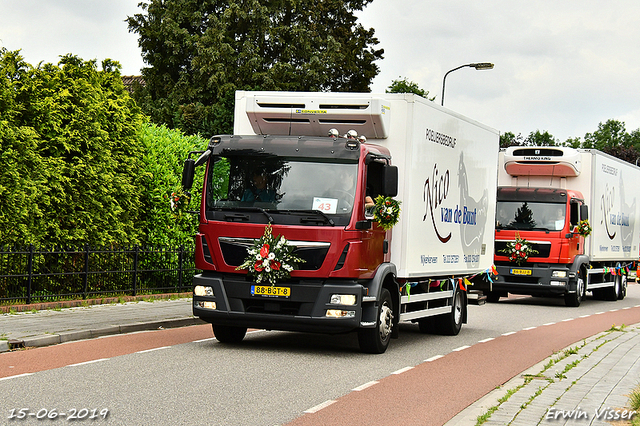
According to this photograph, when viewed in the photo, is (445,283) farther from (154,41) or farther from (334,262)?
(154,41)

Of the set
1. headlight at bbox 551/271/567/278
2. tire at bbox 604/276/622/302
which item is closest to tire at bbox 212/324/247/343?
headlight at bbox 551/271/567/278

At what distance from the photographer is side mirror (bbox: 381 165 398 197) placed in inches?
433

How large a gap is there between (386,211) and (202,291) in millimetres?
2584

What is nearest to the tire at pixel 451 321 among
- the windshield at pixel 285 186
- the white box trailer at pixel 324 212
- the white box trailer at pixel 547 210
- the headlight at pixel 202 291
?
the white box trailer at pixel 324 212

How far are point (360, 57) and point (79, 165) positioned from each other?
1183 inches

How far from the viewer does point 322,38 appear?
137ft

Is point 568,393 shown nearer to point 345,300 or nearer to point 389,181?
point 345,300

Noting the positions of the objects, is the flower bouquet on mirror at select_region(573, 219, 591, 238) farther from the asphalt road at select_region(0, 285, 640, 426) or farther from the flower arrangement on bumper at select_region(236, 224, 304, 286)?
the flower arrangement on bumper at select_region(236, 224, 304, 286)

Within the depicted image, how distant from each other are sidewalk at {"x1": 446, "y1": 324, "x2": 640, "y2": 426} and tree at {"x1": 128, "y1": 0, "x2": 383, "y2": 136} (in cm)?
2763

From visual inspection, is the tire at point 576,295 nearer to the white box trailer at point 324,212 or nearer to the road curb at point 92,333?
the white box trailer at point 324,212

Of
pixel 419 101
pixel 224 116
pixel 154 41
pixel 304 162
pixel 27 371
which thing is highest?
pixel 154 41

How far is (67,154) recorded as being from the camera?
16016 millimetres

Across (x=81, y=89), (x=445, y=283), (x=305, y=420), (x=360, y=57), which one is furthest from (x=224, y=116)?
(x=305, y=420)

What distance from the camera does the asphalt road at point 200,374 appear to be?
7.23 metres
